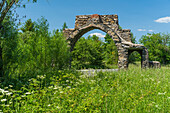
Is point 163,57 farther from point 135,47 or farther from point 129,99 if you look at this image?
point 129,99

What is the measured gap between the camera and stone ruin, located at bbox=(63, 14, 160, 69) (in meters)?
13.2

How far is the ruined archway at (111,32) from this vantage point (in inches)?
521

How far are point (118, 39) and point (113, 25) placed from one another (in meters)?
1.32

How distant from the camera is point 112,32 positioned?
13711 millimetres

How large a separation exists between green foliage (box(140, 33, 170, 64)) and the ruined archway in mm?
17992

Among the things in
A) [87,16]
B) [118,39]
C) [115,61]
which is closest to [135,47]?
[118,39]

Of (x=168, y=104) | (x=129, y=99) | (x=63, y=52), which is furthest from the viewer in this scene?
(x=63, y=52)

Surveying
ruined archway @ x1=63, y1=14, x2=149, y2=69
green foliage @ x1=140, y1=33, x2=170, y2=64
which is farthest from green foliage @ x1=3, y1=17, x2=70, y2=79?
green foliage @ x1=140, y1=33, x2=170, y2=64

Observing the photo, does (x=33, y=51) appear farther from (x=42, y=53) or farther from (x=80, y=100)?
(x=80, y=100)

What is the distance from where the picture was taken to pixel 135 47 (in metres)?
12.8

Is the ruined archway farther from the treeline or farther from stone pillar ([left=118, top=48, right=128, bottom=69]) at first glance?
the treeline

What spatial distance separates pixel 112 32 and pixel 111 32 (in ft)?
0.28

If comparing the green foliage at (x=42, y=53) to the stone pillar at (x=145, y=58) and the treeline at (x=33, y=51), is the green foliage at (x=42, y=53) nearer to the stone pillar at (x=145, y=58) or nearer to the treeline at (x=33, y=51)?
the treeline at (x=33, y=51)

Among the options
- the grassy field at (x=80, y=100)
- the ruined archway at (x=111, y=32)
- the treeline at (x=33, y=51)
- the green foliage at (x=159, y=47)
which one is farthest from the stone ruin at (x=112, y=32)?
the green foliage at (x=159, y=47)
